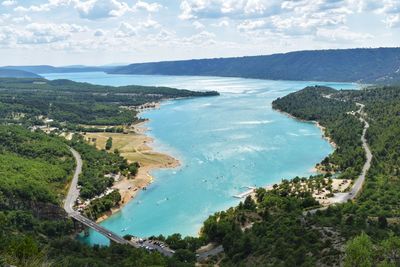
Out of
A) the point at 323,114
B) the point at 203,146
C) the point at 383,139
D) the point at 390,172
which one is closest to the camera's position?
the point at 390,172

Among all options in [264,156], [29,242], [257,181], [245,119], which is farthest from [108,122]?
[29,242]

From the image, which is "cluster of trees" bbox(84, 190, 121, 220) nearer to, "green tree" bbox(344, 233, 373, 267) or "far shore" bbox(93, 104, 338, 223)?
"far shore" bbox(93, 104, 338, 223)

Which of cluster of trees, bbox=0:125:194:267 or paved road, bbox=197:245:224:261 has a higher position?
cluster of trees, bbox=0:125:194:267

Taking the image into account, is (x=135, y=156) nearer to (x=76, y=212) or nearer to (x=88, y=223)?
(x=76, y=212)

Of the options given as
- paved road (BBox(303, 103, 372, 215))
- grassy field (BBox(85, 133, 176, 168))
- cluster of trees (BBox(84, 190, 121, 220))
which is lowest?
cluster of trees (BBox(84, 190, 121, 220))

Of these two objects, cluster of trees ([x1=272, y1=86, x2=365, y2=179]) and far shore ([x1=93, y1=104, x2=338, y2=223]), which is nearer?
far shore ([x1=93, y1=104, x2=338, y2=223])

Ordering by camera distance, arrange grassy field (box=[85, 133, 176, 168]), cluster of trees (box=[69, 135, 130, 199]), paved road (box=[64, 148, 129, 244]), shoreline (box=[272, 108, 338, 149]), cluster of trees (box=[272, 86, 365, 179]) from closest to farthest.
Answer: paved road (box=[64, 148, 129, 244])
cluster of trees (box=[69, 135, 130, 199])
cluster of trees (box=[272, 86, 365, 179])
grassy field (box=[85, 133, 176, 168])
shoreline (box=[272, 108, 338, 149])

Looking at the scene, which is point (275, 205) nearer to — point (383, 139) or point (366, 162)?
point (366, 162)

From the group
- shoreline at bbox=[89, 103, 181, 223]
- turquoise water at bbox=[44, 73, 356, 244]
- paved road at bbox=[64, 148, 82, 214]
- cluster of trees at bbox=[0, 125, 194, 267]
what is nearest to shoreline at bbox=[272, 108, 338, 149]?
turquoise water at bbox=[44, 73, 356, 244]

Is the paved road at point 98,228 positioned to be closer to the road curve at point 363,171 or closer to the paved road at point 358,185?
the paved road at point 358,185
